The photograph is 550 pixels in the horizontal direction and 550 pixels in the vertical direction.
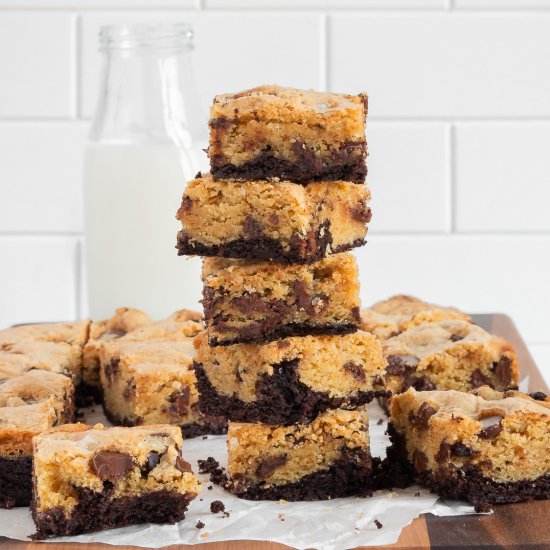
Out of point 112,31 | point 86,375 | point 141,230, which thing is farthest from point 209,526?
point 112,31

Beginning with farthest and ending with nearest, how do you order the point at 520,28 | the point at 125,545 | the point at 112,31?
the point at 520,28 → the point at 112,31 → the point at 125,545

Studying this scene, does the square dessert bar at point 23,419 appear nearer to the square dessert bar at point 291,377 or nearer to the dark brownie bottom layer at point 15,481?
A: the dark brownie bottom layer at point 15,481

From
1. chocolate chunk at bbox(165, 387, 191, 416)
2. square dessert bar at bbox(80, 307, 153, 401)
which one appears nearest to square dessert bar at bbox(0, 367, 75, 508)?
chocolate chunk at bbox(165, 387, 191, 416)

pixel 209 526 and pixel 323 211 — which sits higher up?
pixel 323 211

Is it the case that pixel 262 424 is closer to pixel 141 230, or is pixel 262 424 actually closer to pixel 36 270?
pixel 141 230

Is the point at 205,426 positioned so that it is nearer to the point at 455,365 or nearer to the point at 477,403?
the point at 455,365

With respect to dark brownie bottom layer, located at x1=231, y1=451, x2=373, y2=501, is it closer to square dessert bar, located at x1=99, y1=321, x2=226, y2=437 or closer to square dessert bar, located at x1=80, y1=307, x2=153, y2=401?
square dessert bar, located at x1=99, y1=321, x2=226, y2=437
